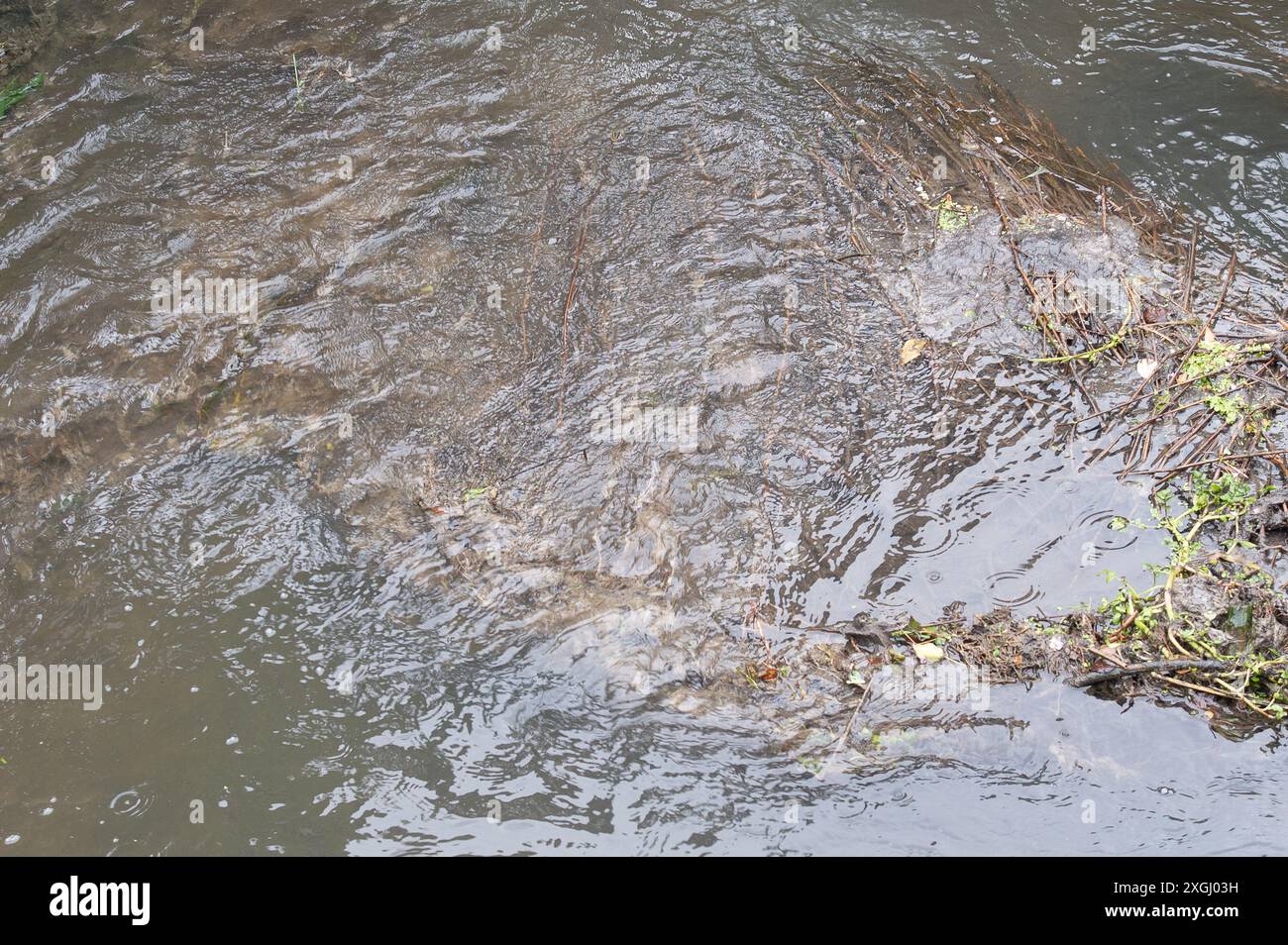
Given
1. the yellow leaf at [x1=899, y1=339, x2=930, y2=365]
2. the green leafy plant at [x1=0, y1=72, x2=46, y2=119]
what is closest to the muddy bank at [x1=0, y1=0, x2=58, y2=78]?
the green leafy plant at [x1=0, y1=72, x2=46, y2=119]

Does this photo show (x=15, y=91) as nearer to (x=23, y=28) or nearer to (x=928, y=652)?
(x=23, y=28)

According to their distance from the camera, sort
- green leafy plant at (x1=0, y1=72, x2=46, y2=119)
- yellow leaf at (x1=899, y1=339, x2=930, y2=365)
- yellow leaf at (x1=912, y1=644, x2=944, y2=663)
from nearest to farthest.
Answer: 1. yellow leaf at (x1=912, y1=644, x2=944, y2=663)
2. yellow leaf at (x1=899, y1=339, x2=930, y2=365)
3. green leafy plant at (x1=0, y1=72, x2=46, y2=119)

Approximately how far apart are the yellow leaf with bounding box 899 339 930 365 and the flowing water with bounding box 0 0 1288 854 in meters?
0.05

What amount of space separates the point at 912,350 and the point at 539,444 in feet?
6.67

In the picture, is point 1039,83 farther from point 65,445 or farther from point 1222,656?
point 65,445

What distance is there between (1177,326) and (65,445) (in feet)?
19.0

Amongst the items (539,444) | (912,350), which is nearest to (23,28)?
(539,444)

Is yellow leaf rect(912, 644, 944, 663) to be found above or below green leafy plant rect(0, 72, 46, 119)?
below

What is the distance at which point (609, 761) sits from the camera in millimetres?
3811

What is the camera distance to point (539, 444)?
470 cm

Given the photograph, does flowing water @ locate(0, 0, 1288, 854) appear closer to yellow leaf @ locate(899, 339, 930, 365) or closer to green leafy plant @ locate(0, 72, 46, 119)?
yellow leaf @ locate(899, 339, 930, 365)

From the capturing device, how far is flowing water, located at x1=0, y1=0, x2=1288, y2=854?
12.3 feet

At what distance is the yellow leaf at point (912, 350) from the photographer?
495 centimetres
